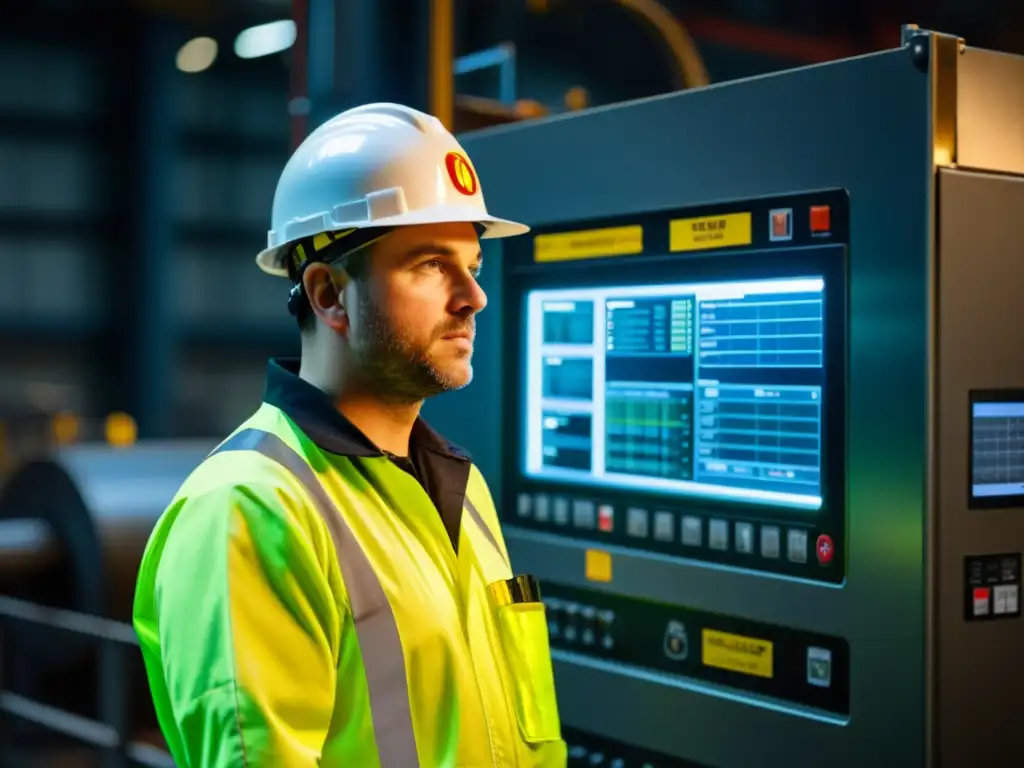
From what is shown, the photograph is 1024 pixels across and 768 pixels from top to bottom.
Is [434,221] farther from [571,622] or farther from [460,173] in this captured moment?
[571,622]

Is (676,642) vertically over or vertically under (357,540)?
under

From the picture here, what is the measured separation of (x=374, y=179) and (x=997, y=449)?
33.2 inches

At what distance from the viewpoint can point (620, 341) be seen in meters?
2.06

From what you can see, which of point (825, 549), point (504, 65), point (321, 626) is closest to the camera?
point (321, 626)

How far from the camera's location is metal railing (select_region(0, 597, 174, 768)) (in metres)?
3.02

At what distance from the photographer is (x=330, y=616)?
1304 millimetres

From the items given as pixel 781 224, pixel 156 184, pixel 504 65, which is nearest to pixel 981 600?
pixel 781 224

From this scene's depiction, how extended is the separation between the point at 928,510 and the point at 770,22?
237 inches

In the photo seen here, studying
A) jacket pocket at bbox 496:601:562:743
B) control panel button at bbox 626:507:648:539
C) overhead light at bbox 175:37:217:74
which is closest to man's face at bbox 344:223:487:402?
jacket pocket at bbox 496:601:562:743

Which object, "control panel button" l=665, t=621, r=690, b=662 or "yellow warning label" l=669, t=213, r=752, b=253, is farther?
"control panel button" l=665, t=621, r=690, b=662

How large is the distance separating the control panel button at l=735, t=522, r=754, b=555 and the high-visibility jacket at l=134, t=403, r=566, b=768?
0.45m

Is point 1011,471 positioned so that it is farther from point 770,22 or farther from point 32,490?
point 770,22

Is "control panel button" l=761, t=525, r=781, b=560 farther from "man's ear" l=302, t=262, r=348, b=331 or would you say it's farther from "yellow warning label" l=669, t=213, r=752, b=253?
"man's ear" l=302, t=262, r=348, b=331

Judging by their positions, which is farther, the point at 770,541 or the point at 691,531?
the point at 691,531
